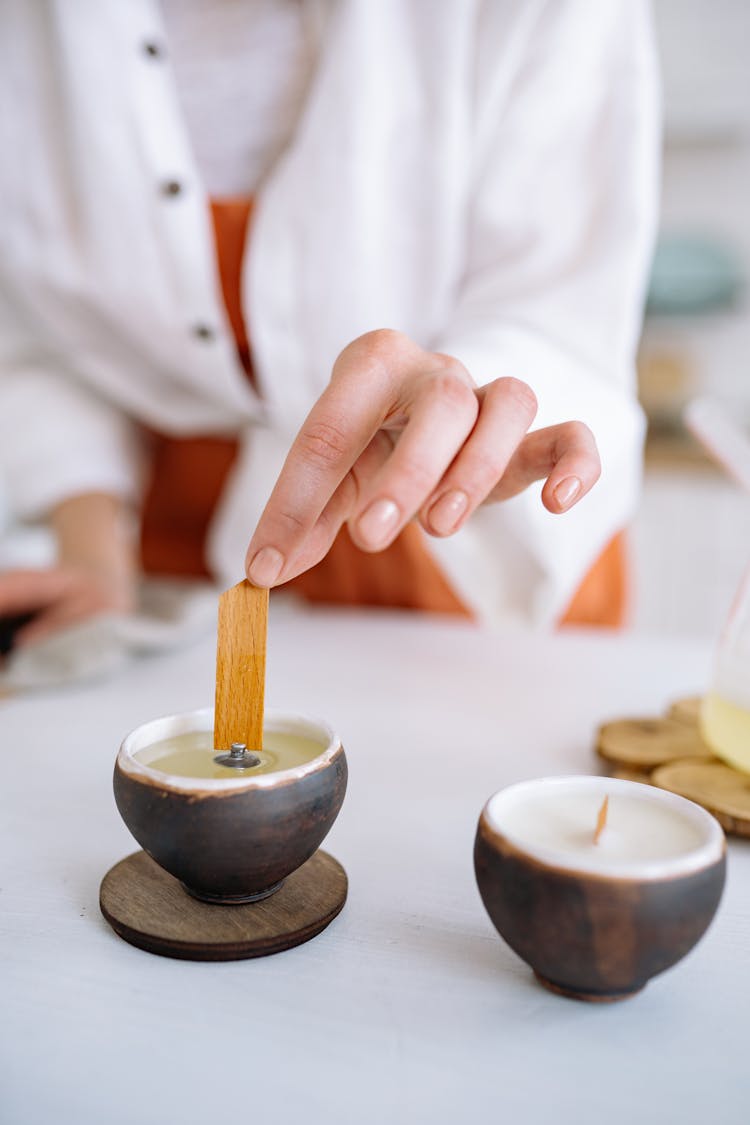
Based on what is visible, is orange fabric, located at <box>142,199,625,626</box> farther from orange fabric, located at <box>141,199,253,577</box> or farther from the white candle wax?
the white candle wax

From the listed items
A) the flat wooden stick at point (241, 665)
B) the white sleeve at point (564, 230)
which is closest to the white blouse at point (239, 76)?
the white sleeve at point (564, 230)

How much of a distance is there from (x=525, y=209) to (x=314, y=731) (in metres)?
0.63

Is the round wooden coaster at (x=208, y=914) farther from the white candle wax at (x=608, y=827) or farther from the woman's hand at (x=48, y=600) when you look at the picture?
the woman's hand at (x=48, y=600)

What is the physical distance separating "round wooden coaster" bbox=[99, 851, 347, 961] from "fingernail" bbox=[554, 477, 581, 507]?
23 centimetres

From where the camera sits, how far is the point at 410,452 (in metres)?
0.48

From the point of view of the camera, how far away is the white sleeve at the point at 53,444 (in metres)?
1.12

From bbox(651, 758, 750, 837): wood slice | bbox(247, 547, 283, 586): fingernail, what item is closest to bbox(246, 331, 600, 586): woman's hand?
bbox(247, 547, 283, 586): fingernail

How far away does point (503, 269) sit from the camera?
973mm

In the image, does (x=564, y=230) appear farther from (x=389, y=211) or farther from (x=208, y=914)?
(x=208, y=914)

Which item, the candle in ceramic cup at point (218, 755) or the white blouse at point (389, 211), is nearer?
the candle in ceramic cup at point (218, 755)

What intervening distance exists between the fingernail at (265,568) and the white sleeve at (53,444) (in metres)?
0.68

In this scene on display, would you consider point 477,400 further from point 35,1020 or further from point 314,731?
point 35,1020

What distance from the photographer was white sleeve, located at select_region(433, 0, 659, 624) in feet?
2.92

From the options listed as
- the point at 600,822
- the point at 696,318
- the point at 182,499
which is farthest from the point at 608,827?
the point at 696,318
